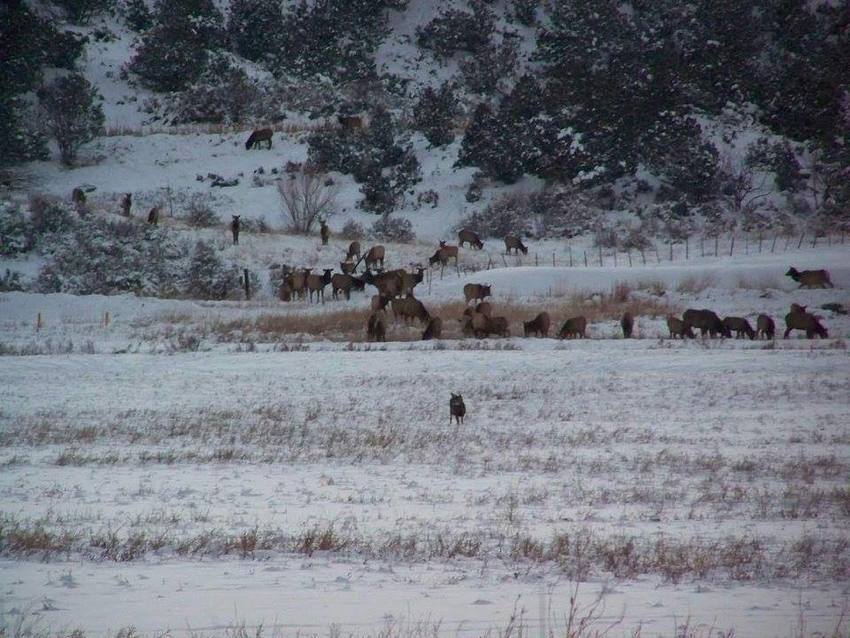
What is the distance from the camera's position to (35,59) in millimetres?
66125

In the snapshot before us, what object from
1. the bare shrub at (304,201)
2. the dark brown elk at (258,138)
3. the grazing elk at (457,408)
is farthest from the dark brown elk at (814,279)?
the dark brown elk at (258,138)

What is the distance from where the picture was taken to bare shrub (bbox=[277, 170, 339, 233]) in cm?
5466

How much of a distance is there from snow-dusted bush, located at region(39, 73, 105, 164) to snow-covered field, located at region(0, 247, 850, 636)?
138 ft

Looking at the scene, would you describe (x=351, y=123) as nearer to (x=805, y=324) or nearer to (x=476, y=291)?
(x=476, y=291)

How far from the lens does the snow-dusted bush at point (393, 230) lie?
56000 mm

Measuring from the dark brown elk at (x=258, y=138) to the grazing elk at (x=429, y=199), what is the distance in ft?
41.4

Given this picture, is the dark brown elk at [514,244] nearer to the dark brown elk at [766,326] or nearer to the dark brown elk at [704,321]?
the dark brown elk at [704,321]

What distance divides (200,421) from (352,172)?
50.4 meters

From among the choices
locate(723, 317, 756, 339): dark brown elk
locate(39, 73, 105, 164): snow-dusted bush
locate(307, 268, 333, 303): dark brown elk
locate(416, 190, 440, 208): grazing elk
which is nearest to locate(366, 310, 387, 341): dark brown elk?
locate(307, 268, 333, 303): dark brown elk

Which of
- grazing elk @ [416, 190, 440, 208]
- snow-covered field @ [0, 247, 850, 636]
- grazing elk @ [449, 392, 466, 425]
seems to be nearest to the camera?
snow-covered field @ [0, 247, 850, 636]

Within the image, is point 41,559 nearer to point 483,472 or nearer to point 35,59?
point 483,472

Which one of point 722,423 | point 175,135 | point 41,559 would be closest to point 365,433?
point 722,423

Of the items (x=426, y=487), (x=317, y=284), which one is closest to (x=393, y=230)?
(x=317, y=284)

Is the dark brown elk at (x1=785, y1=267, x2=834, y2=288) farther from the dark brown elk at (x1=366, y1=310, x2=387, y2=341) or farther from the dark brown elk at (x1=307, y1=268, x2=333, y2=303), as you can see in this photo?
the dark brown elk at (x1=307, y1=268, x2=333, y2=303)
